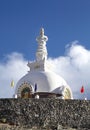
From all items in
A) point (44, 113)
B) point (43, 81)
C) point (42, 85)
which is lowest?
point (44, 113)

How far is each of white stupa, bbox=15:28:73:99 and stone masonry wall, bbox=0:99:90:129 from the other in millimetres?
7217

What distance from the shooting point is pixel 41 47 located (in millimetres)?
54969

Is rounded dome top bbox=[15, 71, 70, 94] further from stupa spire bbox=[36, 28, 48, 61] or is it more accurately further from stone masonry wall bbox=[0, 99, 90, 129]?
stone masonry wall bbox=[0, 99, 90, 129]

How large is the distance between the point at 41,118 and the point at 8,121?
3.11 m

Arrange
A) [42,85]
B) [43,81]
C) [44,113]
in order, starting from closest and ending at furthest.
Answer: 1. [44,113]
2. [42,85]
3. [43,81]

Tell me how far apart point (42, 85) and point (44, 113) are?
9.87 m

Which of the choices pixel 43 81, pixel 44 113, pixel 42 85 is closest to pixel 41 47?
pixel 43 81

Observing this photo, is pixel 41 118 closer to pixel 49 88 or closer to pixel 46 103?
pixel 46 103

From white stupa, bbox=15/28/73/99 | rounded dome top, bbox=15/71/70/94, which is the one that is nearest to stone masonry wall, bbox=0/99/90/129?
white stupa, bbox=15/28/73/99

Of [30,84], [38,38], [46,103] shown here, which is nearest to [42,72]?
[30,84]

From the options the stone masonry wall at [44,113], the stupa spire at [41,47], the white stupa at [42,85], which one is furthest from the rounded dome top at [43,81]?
the stone masonry wall at [44,113]

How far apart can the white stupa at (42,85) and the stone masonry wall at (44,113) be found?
23.7 feet

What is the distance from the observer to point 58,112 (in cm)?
3972

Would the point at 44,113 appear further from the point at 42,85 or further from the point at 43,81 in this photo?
the point at 43,81
